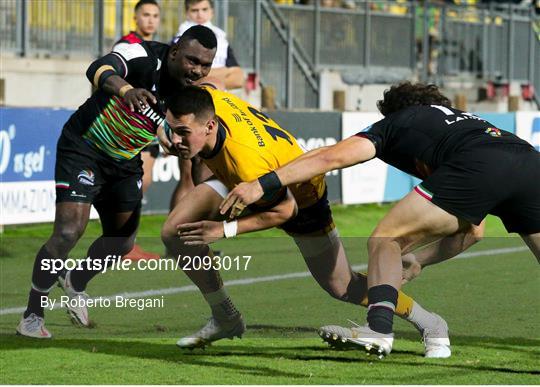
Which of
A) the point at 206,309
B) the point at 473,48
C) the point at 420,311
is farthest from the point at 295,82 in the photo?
the point at 420,311

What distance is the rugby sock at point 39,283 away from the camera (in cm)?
874

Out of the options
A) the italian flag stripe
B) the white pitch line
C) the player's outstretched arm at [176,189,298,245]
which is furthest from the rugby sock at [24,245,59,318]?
the italian flag stripe

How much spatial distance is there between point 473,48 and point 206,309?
1818 centimetres

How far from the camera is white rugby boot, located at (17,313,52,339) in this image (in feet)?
28.4

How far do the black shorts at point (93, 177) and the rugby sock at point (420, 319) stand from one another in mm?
2200

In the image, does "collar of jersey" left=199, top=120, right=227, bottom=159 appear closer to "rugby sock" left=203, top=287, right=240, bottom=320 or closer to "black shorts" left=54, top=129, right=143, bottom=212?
"rugby sock" left=203, top=287, right=240, bottom=320

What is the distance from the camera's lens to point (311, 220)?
8.17 m

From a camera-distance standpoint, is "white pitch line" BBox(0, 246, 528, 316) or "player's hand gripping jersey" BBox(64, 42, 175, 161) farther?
"white pitch line" BBox(0, 246, 528, 316)

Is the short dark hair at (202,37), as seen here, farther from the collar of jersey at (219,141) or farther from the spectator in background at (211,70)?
the spectator in background at (211,70)

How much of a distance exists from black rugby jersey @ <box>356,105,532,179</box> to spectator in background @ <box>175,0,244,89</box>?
493cm

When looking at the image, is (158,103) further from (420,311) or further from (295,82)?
(295,82)

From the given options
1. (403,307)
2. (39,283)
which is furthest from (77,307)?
(403,307)

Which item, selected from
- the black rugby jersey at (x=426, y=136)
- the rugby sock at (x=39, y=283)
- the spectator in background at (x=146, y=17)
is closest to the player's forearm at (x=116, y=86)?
the rugby sock at (x=39, y=283)

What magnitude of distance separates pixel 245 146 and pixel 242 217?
1.43 feet
